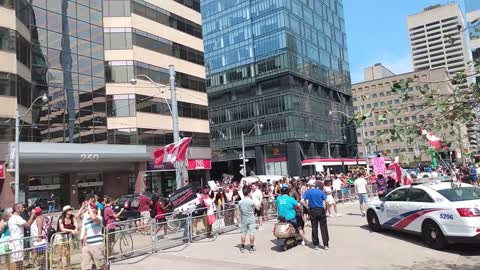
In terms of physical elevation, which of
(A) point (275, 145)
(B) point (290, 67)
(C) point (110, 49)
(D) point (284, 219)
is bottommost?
(D) point (284, 219)

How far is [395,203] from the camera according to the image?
1305cm

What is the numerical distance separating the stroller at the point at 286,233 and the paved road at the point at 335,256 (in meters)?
0.22

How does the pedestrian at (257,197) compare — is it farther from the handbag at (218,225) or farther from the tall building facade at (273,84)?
the tall building facade at (273,84)

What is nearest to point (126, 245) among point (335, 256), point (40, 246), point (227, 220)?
point (40, 246)

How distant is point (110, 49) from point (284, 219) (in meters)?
33.4

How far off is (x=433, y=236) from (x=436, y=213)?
0.64 metres

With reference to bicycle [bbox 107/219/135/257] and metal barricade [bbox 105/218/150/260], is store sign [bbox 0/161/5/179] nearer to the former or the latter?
metal barricade [bbox 105/218/150/260]

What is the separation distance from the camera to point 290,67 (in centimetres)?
7844

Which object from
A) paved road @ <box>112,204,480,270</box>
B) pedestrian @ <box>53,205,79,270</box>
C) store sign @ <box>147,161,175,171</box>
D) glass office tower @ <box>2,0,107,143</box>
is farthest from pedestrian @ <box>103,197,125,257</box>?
store sign @ <box>147,161,175,171</box>

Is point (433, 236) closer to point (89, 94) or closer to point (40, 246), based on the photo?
point (40, 246)

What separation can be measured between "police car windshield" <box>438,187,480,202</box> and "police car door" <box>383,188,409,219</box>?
1.35 meters

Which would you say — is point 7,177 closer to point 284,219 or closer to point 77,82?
point 77,82

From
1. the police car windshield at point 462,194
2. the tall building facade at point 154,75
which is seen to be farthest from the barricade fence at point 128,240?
the tall building facade at point 154,75

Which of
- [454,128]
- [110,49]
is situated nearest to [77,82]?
[110,49]
